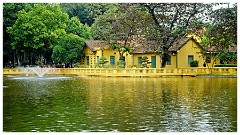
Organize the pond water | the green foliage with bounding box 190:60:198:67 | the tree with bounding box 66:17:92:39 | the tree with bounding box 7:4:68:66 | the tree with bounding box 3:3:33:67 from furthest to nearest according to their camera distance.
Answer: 1. the tree with bounding box 66:17:92:39
2. the green foliage with bounding box 190:60:198:67
3. the tree with bounding box 7:4:68:66
4. the tree with bounding box 3:3:33:67
5. the pond water

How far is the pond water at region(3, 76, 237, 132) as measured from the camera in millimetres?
5723

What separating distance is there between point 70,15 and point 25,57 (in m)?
2.97

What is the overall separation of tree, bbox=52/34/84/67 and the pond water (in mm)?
1927

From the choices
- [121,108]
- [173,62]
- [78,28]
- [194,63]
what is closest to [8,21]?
[78,28]

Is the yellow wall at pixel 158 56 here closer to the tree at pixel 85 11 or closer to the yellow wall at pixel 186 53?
the yellow wall at pixel 186 53

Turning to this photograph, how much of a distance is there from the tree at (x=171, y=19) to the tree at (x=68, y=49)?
1.87 metres

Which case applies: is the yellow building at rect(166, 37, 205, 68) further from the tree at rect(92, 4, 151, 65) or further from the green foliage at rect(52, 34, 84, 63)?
the green foliage at rect(52, 34, 84, 63)

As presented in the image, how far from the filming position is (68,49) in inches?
543

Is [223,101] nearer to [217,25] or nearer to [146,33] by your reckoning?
[217,25]

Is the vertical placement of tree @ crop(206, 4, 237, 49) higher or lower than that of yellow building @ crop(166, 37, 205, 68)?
higher

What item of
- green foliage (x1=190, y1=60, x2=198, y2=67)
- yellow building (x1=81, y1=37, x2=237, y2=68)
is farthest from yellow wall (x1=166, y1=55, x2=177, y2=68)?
green foliage (x1=190, y1=60, x2=198, y2=67)

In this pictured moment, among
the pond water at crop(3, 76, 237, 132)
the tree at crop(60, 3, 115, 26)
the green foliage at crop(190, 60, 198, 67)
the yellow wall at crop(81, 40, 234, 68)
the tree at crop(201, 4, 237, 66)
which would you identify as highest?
the tree at crop(60, 3, 115, 26)

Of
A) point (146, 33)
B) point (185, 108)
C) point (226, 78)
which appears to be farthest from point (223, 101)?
point (146, 33)

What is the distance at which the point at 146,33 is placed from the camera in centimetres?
1452
